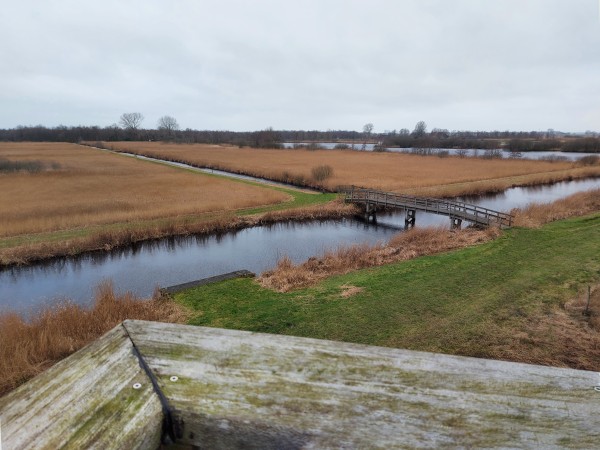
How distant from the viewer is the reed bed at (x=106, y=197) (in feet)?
86.4

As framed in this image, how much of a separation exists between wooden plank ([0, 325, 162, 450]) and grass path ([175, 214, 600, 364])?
7.92 metres

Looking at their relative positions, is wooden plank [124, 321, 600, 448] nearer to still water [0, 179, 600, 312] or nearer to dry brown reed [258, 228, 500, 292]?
dry brown reed [258, 228, 500, 292]

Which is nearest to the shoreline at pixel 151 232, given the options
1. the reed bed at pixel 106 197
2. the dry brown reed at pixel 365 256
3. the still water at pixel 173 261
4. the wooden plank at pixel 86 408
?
the still water at pixel 173 261

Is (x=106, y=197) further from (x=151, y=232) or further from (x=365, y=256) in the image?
(x=365, y=256)

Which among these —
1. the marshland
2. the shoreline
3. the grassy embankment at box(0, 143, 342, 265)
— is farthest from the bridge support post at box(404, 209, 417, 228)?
the grassy embankment at box(0, 143, 342, 265)

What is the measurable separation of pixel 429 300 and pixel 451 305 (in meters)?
0.65

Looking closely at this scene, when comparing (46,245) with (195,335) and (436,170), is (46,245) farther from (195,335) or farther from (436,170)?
(436,170)

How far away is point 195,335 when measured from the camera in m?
1.98

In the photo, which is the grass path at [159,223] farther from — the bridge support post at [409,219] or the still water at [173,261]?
the bridge support post at [409,219]

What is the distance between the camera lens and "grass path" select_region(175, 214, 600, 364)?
921cm

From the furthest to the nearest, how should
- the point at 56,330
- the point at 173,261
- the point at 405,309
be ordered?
1. the point at 173,261
2. the point at 405,309
3. the point at 56,330

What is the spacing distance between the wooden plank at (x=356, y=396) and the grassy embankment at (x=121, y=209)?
22406 mm

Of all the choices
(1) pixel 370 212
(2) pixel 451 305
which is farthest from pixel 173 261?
(1) pixel 370 212

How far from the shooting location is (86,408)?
4.73ft
